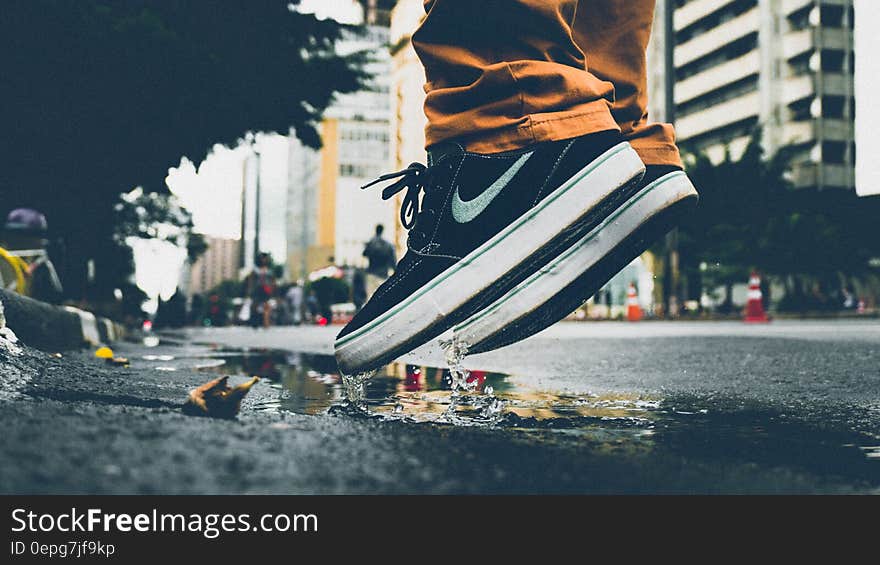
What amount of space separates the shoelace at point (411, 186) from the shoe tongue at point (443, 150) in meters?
0.03

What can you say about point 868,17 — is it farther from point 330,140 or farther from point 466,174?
point 330,140

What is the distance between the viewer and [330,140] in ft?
318

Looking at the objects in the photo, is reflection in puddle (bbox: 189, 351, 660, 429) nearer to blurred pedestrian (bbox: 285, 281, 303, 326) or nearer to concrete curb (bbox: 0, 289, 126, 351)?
concrete curb (bbox: 0, 289, 126, 351)

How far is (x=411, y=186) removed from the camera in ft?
6.68

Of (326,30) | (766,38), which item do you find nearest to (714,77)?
(766,38)

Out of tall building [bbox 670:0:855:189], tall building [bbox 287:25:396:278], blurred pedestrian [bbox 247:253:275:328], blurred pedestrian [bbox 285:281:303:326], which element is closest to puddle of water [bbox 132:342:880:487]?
blurred pedestrian [bbox 247:253:275:328]

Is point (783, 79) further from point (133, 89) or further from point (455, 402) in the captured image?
point (455, 402)

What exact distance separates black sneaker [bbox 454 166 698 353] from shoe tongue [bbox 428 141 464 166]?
0.35m

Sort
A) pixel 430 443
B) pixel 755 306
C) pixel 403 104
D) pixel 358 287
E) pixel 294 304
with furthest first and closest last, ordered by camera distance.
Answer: pixel 403 104, pixel 294 304, pixel 755 306, pixel 358 287, pixel 430 443

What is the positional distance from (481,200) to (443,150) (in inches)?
7.9

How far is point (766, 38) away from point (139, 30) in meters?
47.7

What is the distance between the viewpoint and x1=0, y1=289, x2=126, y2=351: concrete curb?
2.78m

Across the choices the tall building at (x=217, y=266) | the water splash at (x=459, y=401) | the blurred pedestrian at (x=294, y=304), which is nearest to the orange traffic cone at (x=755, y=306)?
the blurred pedestrian at (x=294, y=304)

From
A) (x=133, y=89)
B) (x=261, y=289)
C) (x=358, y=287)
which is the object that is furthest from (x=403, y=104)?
(x=133, y=89)
